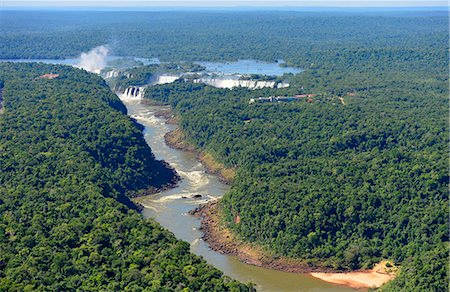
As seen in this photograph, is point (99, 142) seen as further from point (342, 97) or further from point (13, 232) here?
point (342, 97)

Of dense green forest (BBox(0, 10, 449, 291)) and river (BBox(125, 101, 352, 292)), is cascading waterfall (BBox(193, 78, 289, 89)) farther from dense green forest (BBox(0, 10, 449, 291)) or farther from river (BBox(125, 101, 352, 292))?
river (BBox(125, 101, 352, 292))

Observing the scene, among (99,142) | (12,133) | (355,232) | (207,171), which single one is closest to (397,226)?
(355,232)

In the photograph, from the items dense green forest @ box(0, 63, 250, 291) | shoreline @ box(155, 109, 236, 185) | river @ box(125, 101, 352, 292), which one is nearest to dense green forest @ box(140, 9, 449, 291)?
shoreline @ box(155, 109, 236, 185)

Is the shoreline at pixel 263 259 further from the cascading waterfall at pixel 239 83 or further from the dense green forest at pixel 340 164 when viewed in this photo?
the cascading waterfall at pixel 239 83

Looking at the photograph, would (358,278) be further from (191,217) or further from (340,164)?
(340,164)

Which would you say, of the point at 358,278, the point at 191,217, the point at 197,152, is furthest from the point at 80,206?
the point at 197,152

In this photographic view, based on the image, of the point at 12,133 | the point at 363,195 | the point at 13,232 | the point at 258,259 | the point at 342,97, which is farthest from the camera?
the point at 342,97

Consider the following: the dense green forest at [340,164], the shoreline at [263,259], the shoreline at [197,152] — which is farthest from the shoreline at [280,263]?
the shoreline at [197,152]
